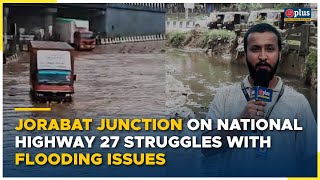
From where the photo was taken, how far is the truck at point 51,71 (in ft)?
20.0

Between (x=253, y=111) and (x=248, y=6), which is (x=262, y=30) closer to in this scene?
(x=248, y=6)

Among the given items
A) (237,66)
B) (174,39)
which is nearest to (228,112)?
(237,66)

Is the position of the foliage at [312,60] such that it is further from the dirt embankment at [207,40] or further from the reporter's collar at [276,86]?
the dirt embankment at [207,40]

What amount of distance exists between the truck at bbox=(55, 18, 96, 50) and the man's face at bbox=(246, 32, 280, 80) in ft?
4.56

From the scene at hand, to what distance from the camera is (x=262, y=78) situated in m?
5.93

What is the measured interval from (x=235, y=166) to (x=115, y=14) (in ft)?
5.40

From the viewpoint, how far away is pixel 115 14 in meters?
6.14

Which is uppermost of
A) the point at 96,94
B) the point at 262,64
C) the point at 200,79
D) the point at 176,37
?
the point at 176,37

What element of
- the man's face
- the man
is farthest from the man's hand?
the man's face

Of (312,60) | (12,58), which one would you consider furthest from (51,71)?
(312,60)

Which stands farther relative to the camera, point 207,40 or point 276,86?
point 207,40

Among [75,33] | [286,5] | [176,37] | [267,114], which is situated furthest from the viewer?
[176,37]

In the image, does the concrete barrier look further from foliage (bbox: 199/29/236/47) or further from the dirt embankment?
foliage (bbox: 199/29/236/47)

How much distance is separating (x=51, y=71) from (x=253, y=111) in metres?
1.73
